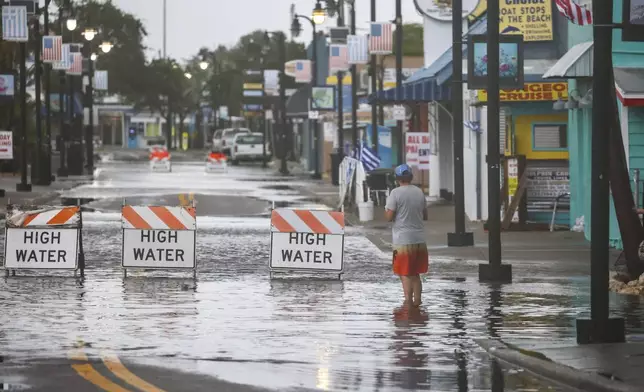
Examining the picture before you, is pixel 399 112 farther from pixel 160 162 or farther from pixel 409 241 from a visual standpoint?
pixel 409 241

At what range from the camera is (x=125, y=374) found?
12.7 metres

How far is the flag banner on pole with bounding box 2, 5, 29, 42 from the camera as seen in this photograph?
46812mm

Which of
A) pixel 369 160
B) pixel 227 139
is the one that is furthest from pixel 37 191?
pixel 227 139

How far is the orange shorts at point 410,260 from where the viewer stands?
18578 mm

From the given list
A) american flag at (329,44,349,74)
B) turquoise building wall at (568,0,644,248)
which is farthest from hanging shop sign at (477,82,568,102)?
american flag at (329,44,349,74)

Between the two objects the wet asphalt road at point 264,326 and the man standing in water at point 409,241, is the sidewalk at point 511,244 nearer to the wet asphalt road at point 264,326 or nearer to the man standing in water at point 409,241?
the wet asphalt road at point 264,326

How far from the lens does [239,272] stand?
2347 cm

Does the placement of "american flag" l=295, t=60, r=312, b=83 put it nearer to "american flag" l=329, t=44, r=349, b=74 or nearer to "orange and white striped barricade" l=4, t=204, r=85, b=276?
"american flag" l=329, t=44, r=349, b=74

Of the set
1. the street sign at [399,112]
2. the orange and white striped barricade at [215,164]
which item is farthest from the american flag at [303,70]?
the street sign at [399,112]

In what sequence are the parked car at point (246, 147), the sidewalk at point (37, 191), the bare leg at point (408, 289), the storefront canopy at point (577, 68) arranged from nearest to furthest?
the bare leg at point (408, 289) < the storefront canopy at point (577, 68) < the sidewalk at point (37, 191) < the parked car at point (246, 147)

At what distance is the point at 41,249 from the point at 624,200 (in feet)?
26.5

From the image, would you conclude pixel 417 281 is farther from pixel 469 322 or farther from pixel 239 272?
pixel 239 272

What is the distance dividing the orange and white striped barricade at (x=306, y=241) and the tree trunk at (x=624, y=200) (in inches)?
168

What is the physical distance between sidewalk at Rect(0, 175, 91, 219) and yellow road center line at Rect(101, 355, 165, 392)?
934 inches
